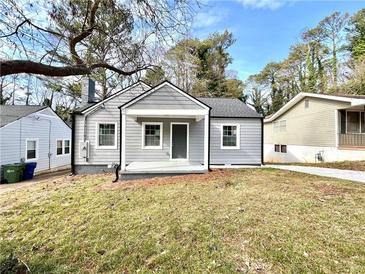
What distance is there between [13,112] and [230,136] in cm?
1382

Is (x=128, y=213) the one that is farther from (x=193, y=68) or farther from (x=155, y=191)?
(x=193, y=68)

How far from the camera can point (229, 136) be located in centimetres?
1293

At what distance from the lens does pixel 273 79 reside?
32906 mm

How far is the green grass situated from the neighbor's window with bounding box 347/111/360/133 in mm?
11316

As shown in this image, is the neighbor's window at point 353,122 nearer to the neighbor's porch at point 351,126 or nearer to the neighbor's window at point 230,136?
the neighbor's porch at point 351,126

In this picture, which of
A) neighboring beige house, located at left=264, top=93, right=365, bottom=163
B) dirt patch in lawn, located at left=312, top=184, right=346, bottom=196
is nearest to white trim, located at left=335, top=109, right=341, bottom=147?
neighboring beige house, located at left=264, top=93, right=365, bottom=163

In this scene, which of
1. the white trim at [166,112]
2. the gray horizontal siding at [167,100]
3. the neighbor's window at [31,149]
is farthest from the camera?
the neighbor's window at [31,149]

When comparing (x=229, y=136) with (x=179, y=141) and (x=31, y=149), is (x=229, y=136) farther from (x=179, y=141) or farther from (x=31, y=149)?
(x=31, y=149)

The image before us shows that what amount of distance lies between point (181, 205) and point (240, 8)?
5.50m

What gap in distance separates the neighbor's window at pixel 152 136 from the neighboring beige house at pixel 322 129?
11618 millimetres

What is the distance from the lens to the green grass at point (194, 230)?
10.8 ft

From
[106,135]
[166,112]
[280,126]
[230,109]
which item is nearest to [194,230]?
[166,112]

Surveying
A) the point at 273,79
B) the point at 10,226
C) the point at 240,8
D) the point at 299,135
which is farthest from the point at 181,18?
the point at 273,79

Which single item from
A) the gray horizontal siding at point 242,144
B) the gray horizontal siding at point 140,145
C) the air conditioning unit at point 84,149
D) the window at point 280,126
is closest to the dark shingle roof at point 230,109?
the gray horizontal siding at point 242,144
